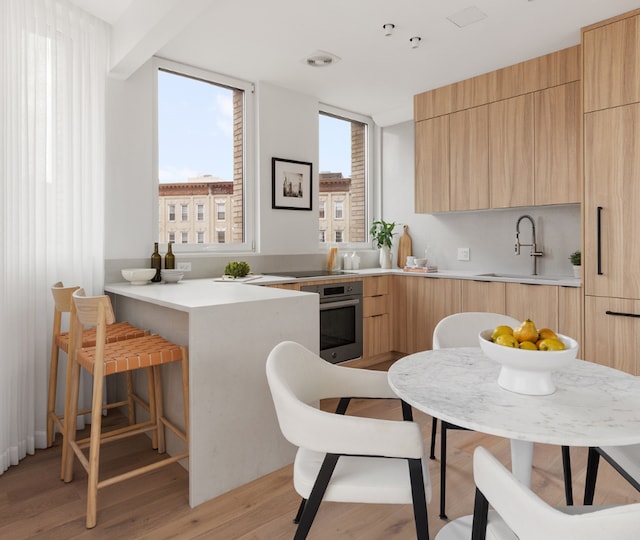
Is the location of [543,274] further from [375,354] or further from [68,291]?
[68,291]

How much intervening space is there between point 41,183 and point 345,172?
3022mm

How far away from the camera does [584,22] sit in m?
2.80

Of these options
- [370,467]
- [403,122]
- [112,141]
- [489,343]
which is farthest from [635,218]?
[112,141]

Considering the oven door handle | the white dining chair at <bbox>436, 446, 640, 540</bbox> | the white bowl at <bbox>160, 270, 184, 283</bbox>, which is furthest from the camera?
the oven door handle

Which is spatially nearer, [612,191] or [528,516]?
[528,516]

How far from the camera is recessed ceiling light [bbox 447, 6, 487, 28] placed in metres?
2.68

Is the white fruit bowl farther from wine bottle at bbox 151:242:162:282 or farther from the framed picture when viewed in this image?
the framed picture

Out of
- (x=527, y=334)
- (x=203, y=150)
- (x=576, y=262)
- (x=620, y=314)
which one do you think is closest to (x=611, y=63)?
(x=576, y=262)

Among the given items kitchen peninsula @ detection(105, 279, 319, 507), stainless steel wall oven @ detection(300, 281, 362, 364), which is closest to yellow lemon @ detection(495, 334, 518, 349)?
kitchen peninsula @ detection(105, 279, 319, 507)

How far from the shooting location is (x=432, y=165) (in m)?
4.08

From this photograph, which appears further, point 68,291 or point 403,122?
point 403,122

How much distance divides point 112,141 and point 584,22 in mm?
3148

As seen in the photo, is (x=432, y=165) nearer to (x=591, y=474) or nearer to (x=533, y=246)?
(x=533, y=246)

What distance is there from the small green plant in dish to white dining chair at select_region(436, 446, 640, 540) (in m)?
2.53
